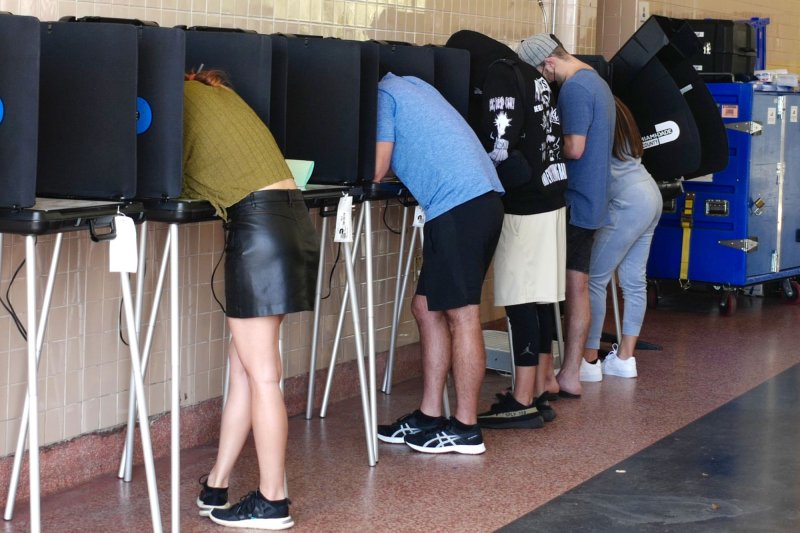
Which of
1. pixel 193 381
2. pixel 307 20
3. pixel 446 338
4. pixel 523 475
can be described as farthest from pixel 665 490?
pixel 307 20

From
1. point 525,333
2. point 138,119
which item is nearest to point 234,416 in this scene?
point 138,119

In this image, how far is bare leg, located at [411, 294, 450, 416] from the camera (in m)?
3.90

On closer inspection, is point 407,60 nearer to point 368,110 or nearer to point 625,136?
point 368,110

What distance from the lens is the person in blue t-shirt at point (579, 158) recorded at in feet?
14.4

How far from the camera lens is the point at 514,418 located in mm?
4215

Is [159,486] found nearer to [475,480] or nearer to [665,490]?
[475,480]

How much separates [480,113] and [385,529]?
66.0 inches

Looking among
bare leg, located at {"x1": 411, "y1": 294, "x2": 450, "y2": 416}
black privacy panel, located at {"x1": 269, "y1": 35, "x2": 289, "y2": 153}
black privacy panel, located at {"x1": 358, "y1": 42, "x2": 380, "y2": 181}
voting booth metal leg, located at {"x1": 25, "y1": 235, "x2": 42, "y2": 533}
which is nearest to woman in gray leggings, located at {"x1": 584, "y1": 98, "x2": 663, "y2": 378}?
bare leg, located at {"x1": 411, "y1": 294, "x2": 450, "y2": 416}

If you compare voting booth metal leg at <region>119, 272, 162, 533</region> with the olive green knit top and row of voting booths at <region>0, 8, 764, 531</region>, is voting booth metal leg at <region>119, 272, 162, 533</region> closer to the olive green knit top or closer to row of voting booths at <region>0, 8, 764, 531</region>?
row of voting booths at <region>0, 8, 764, 531</region>

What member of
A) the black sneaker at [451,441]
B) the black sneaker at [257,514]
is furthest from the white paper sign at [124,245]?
the black sneaker at [451,441]

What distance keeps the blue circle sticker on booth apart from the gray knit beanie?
6.44 ft

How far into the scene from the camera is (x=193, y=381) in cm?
392

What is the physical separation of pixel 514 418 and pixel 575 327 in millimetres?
619

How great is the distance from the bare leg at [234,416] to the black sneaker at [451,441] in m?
0.90
